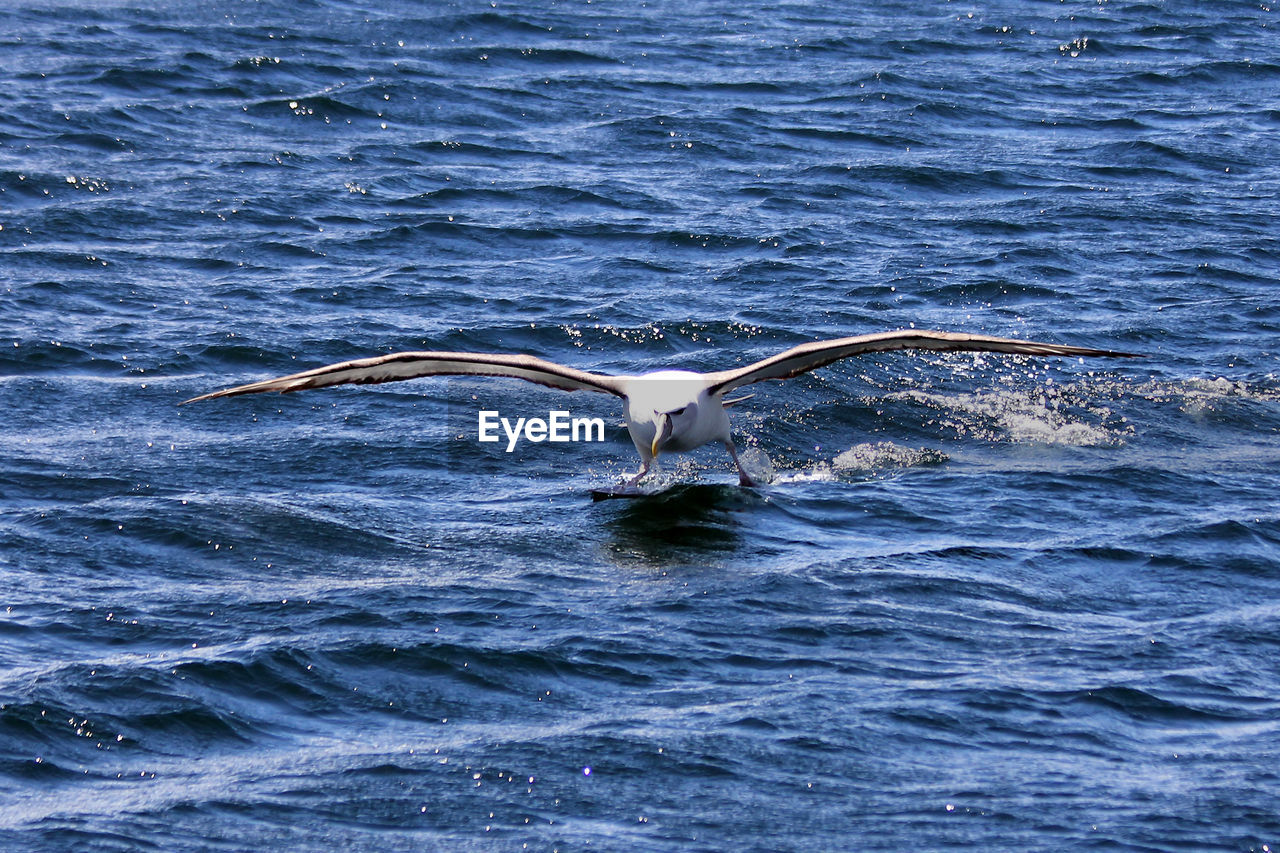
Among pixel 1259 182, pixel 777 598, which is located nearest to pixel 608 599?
pixel 777 598

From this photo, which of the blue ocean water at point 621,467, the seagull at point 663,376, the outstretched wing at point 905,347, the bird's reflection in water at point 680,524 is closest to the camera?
the blue ocean water at point 621,467

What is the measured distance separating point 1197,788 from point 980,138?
1741 centimetres

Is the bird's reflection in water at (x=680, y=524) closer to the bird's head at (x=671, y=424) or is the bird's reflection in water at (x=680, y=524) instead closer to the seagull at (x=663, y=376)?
the seagull at (x=663, y=376)

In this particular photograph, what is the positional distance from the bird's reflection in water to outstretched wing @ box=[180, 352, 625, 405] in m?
0.93

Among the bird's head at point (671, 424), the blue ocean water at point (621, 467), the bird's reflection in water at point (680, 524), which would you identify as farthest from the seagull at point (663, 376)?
the blue ocean water at point (621, 467)

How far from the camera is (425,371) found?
1266cm

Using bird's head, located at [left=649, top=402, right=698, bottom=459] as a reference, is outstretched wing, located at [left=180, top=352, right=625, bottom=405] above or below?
above

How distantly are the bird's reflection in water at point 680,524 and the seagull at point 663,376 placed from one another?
0.25 meters

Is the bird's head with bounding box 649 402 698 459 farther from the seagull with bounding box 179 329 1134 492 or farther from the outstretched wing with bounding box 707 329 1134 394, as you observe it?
the outstretched wing with bounding box 707 329 1134 394

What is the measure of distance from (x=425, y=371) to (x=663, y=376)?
5.89 ft

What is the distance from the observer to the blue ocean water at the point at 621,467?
28.9ft

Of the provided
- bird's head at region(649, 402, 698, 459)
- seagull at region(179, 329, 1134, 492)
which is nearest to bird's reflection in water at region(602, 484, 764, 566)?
seagull at region(179, 329, 1134, 492)

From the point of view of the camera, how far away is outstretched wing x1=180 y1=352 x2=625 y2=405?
12.3 m

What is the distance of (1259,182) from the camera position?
75.0 feet
